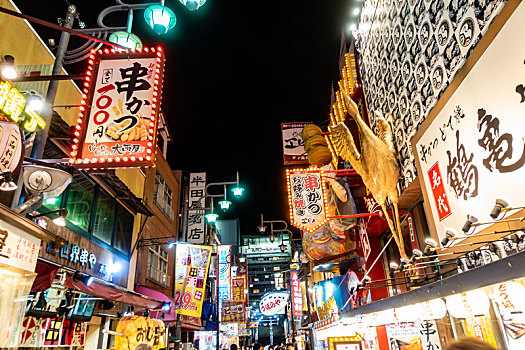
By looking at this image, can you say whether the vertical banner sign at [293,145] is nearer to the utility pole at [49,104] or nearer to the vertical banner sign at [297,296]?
the utility pole at [49,104]

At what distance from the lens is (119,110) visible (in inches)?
321

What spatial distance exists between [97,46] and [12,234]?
20.4 feet

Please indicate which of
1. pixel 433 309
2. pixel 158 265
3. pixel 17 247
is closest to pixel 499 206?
pixel 433 309

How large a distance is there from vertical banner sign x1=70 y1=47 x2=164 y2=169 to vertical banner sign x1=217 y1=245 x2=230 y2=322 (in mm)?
23948

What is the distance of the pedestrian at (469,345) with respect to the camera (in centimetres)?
215

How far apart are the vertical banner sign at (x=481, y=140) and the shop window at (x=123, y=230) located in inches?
547

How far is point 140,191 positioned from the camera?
19078mm

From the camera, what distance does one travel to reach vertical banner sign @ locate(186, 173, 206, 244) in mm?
23422

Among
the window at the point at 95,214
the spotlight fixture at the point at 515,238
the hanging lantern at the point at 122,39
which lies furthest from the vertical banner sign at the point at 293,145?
the spotlight fixture at the point at 515,238

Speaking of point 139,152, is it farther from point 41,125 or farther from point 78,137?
point 41,125

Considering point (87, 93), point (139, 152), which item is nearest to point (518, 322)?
point (139, 152)

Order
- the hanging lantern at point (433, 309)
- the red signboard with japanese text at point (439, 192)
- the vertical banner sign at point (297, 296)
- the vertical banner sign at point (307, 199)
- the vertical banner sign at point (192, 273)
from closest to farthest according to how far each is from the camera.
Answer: the hanging lantern at point (433, 309) → the red signboard with japanese text at point (439, 192) → the vertical banner sign at point (307, 199) → the vertical banner sign at point (192, 273) → the vertical banner sign at point (297, 296)

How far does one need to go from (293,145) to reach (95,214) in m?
11.3

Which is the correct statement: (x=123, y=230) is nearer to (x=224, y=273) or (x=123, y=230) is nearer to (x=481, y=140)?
(x=224, y=273)
